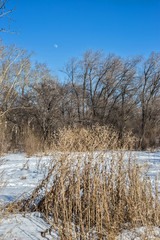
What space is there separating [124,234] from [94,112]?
14.1m

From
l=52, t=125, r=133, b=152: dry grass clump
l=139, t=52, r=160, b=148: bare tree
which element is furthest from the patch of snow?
l=139, t=52, r=160, b=148: bare tree

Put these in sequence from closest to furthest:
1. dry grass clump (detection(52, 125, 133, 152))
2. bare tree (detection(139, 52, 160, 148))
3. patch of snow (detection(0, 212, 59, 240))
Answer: patch of snow (detection(0, 212, 59, 240)) → dry grass clump (detection(52, 125, 133, 152)) → bare tree (detection(139, 52, 160, 148))

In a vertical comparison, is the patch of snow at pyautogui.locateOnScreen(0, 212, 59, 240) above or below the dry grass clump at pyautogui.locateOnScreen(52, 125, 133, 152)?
below

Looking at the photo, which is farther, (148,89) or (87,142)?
(148,89)

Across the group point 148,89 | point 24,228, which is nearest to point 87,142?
point 24,228

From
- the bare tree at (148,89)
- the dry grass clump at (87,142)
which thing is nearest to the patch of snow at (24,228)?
the dry grass clump at (87,142)

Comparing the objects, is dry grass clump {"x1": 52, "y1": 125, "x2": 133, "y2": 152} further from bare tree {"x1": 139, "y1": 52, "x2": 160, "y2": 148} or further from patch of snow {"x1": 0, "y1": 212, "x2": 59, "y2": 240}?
bare tree {"x1": 139, "y1": 52, "x2": 160, "y2": 148}

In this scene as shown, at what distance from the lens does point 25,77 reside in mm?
18422

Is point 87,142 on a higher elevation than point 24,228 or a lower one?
higher

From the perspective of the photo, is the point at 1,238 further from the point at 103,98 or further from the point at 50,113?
the point at 103,98

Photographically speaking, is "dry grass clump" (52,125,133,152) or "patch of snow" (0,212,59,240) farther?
"dry grass clump" (52,125,133,152)

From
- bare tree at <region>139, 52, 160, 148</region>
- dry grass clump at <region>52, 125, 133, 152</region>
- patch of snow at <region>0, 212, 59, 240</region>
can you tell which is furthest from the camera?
bare tree at <region>139, 52, 160, 148</region>

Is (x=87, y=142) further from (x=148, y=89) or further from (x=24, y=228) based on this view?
(x=148, y=89)

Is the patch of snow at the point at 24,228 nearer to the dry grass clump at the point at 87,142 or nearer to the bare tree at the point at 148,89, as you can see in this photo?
the dry grass clump at the point at 87,142
